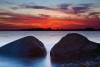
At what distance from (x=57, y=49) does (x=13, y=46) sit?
2.47ft

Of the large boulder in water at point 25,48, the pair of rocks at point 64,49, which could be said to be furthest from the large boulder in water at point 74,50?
the large boulder in water at point 25,48

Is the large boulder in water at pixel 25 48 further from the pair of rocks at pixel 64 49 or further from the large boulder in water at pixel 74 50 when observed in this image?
the large boulder in water at pixel 74 50

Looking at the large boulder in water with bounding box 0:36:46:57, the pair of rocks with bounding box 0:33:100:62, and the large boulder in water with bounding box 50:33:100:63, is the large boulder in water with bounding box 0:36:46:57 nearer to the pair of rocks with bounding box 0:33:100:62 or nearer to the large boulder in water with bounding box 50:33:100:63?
the pair of rocks with bounding box 0:33:100:62

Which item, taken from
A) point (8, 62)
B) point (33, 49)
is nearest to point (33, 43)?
point (33, 49)

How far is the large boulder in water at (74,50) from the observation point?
15.7 ft

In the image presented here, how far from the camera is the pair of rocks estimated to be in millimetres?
4840

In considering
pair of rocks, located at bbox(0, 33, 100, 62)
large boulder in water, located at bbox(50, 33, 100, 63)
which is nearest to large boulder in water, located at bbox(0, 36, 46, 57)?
pair of rocks, located at bbox(0, 33, 100, 62)

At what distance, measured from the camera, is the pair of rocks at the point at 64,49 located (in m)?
4.84

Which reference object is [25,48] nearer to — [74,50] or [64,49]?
[64,49]

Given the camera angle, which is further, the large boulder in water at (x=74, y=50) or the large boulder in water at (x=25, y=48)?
the large boulder in water at (x=25, y=48)

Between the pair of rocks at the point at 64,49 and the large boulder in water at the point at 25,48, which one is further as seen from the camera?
the large boulder in water at the point at 25,48

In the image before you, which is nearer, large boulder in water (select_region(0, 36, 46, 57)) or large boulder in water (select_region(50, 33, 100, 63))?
large boulder in water (select_region(50, 33, 100, 63))

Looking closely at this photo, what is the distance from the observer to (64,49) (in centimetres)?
513

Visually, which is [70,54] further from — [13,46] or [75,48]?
[13,46]
